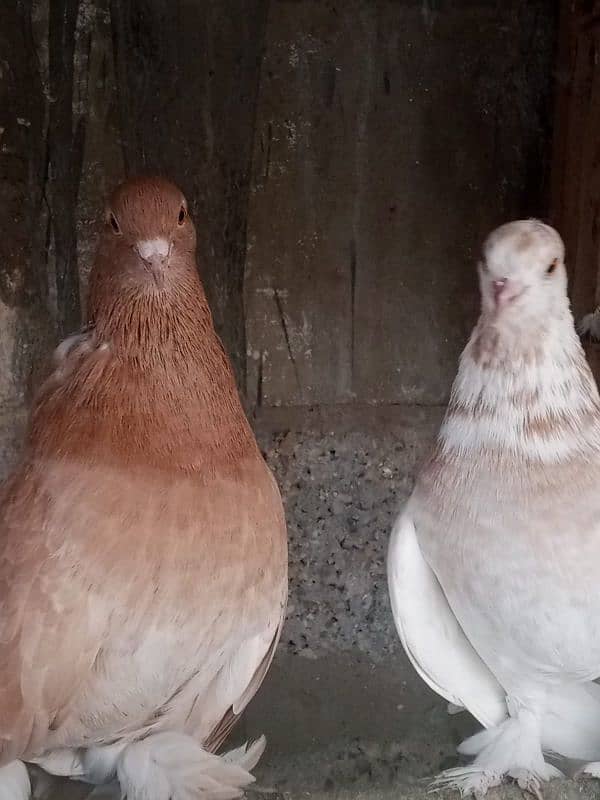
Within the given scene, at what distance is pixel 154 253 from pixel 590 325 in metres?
0.95

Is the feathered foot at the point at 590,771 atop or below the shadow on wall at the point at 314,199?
below

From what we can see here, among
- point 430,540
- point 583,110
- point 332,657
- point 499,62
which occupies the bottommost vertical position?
point 332,657

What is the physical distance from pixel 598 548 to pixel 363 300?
1051 millimetres

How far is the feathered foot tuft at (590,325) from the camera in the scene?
1845mm

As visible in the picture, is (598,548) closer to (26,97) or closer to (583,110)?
(583,110)

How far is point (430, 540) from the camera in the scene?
1432 mm

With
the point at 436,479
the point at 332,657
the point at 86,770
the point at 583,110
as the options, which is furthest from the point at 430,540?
the point at 583,110

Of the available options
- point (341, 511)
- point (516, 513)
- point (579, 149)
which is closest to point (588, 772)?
point (516, 513)

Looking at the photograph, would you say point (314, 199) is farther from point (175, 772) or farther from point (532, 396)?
point (175, 772)

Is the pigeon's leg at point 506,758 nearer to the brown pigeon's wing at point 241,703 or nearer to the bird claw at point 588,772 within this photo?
the bird claw at point 588,772

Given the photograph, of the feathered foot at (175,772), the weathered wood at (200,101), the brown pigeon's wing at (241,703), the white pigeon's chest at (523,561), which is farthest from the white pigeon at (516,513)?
the weathered wood at (200,101)

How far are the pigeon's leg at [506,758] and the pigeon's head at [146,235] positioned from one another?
0.87 meters

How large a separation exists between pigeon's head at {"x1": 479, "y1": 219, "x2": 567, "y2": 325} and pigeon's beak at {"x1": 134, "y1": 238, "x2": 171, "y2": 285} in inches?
18.2

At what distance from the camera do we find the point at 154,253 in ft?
4.40
